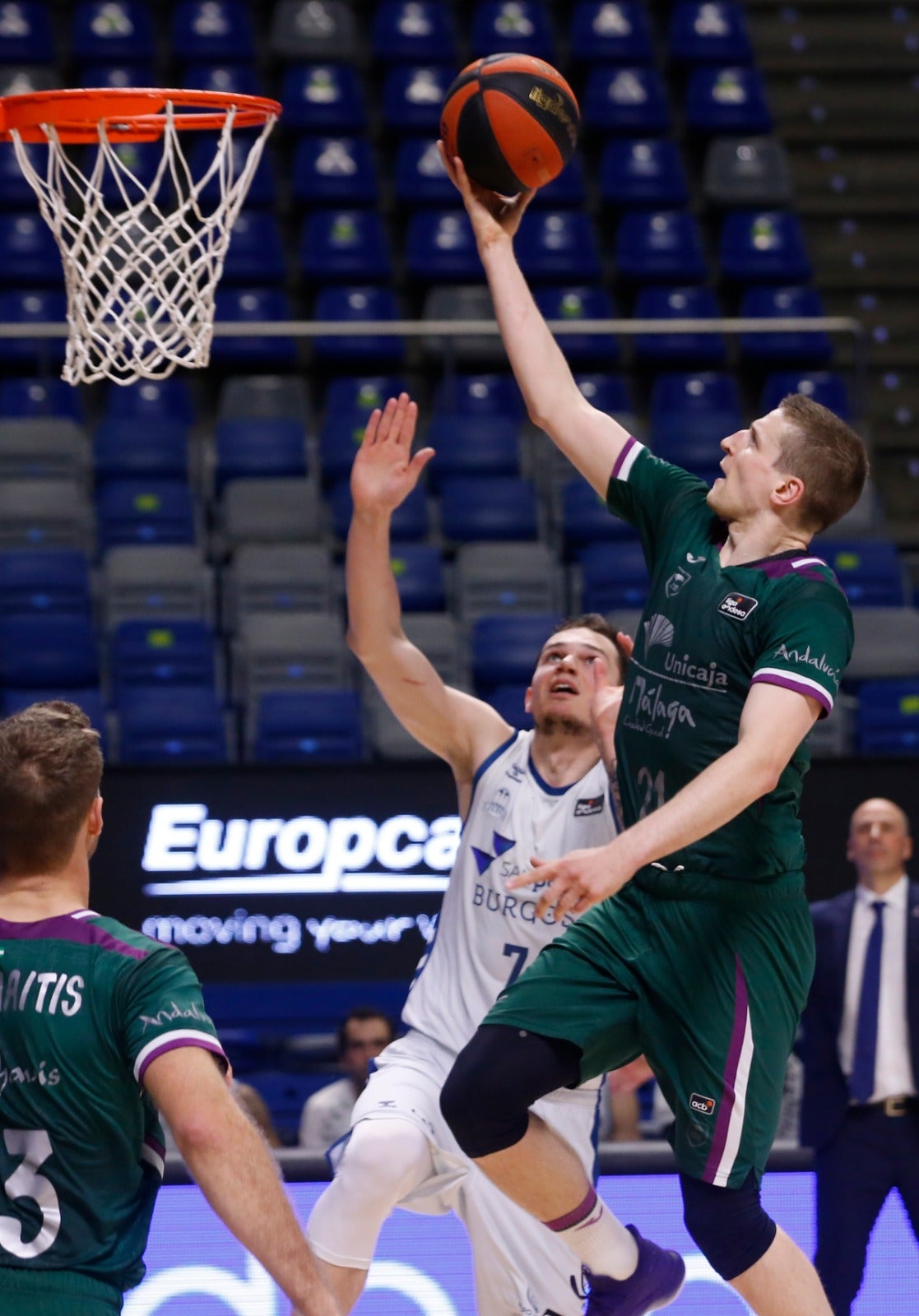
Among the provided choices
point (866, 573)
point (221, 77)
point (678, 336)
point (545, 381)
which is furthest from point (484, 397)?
point (545, 381)

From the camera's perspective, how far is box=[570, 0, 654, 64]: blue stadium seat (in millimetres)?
15039

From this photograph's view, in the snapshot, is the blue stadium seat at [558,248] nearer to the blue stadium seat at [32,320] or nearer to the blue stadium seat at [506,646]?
the blue stadium seat at [32,320]

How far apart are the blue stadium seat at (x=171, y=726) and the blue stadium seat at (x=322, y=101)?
5.91 m

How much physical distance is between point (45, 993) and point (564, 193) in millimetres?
11843

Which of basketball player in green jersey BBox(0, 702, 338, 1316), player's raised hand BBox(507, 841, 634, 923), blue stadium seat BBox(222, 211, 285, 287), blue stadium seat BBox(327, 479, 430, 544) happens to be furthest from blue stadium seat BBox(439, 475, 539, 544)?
basketball player in green jersey BBox(0, 702, 338, 1316)

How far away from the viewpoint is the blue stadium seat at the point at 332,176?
555 inches

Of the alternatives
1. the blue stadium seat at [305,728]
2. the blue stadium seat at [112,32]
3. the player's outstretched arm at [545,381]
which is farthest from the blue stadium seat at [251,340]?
the player's outstretched arm at [545,381]

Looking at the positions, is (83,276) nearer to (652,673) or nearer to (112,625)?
(652,673)

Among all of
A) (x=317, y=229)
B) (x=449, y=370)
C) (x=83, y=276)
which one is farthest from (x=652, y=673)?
(x=317, y=229)

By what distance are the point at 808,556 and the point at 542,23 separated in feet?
38.1

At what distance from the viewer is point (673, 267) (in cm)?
1395

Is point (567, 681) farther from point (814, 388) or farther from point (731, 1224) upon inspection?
point (814, 388)

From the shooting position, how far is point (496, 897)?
5129 millimetres

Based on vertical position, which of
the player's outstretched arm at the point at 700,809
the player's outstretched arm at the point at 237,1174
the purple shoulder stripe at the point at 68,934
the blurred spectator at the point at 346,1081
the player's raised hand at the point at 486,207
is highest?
the player's raised hand at the point at 486,207
